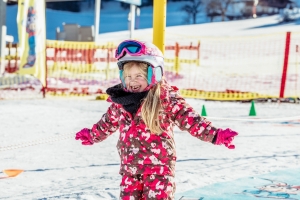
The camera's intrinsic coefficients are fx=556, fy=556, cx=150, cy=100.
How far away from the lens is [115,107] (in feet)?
11.4

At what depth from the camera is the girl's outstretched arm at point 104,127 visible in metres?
3.49

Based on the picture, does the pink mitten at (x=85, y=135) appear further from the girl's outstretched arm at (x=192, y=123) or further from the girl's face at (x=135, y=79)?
the girl's outstretched arm at (x=192, y=123)

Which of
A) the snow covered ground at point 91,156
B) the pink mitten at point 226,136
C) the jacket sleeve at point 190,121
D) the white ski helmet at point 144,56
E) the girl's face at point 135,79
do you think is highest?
the white ski helmet at point 144,56

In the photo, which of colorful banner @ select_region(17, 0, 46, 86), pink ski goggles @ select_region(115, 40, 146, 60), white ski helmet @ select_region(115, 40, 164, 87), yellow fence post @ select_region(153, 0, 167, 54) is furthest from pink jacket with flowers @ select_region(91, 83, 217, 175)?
colorful banner @ select_region(17, 0, 46, 86)

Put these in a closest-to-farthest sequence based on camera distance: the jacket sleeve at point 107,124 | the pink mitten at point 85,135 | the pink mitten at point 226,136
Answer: the pink mitten at point 226,136 < the jacket sleeve at point 107,124 < the pink mitten at point 85,135

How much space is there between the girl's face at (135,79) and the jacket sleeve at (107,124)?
173 millimetres

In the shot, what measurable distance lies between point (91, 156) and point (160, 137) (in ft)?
11.8

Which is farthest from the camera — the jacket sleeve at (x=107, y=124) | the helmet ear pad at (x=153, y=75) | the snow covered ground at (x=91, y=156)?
the snow covered ground at (x=91, y=156)

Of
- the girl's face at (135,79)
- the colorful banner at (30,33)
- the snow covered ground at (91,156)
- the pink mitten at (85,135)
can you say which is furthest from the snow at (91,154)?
the girl's face at (135,79)

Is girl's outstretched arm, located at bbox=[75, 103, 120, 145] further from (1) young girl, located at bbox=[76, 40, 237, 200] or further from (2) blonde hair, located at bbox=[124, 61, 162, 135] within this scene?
(2) blonde hair, located at bbox=[124, 61, 162, 135]

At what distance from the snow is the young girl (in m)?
1.54

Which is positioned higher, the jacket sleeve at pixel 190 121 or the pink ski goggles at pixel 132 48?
the pink ski goggles at pixel 132 48

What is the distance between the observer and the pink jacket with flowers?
3297mm

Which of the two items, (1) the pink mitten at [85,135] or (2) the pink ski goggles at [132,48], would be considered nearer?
(2) the pink ski goggles at [132,48]
